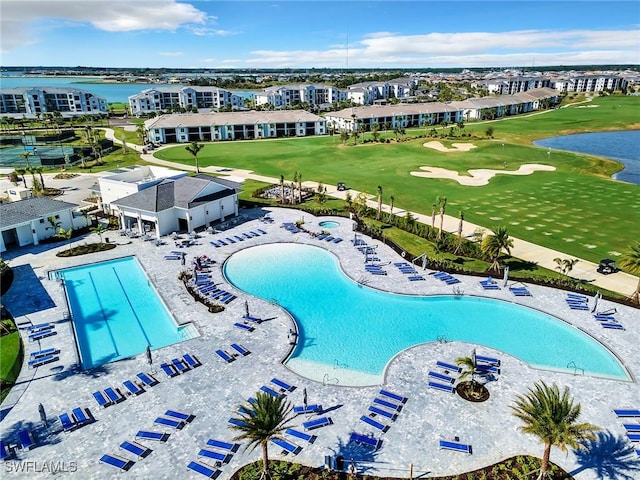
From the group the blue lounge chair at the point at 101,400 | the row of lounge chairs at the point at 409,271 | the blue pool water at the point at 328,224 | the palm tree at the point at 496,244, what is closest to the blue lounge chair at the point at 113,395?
the blue lounge chair at the point at 101,400

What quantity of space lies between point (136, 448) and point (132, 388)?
5190 millimetres

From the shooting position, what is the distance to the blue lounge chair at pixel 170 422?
2392 centimetres

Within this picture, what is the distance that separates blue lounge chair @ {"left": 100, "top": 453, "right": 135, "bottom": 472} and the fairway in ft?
148

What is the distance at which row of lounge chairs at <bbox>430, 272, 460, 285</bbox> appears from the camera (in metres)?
40.9

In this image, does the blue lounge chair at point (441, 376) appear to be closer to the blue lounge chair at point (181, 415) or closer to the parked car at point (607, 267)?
the blue lounge chair at point (181, 415)

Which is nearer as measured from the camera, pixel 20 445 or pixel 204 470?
pixel 204 470

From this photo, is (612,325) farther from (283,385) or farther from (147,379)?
(147,379)

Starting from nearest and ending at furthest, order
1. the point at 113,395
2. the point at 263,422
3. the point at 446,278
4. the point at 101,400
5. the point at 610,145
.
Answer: the point at 263,422 → the point at 101,400 → the point at 113,395 → the point at 446,278 → the point at 610,145

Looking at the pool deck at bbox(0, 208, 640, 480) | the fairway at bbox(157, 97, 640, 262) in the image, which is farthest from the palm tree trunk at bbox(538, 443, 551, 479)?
the fairway at bbox(157, 97, 640, 262)

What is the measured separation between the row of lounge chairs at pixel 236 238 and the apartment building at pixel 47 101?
514 ft

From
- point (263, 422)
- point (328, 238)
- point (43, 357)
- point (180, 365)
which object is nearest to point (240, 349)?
point (180, 365)

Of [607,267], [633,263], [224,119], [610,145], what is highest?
[224,119]

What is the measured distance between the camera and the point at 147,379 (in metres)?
27.7

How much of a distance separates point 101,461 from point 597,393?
28.0 m
